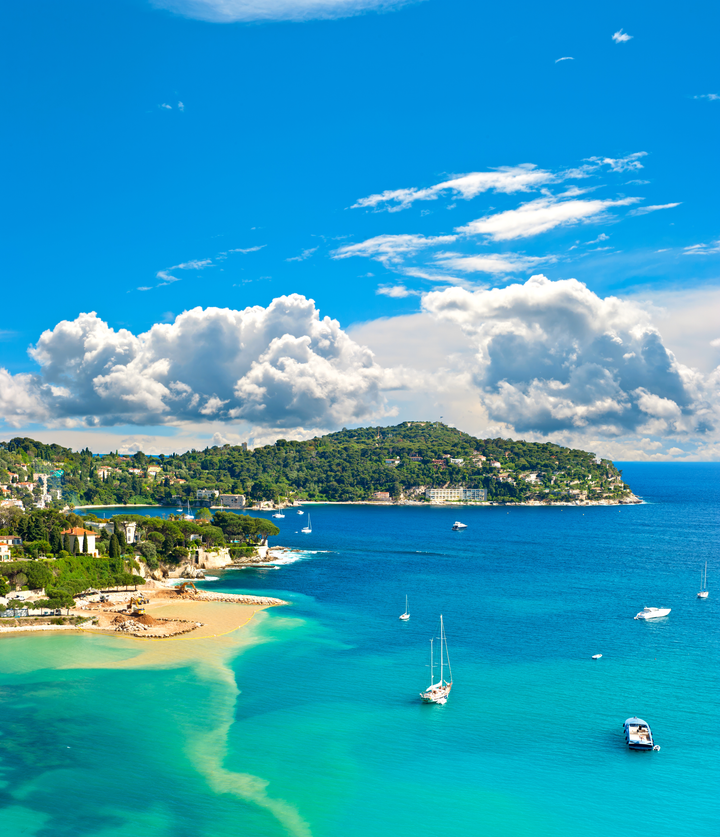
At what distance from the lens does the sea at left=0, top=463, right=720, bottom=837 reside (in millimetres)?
32312

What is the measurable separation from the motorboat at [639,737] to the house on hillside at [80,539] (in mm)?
70304

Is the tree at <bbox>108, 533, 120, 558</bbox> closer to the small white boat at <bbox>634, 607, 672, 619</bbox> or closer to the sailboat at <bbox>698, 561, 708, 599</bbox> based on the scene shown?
the small white boat at <bbox>634, 607, 672, 619</bbox>

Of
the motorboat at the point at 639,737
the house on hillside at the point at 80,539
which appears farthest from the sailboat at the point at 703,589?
the house on hillside at the point at 80,539

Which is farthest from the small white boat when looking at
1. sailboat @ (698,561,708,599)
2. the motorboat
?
the motorboat

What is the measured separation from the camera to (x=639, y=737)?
130ft

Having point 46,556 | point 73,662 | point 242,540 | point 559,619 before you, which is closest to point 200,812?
point 73,662

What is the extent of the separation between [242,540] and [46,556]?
1863 inches

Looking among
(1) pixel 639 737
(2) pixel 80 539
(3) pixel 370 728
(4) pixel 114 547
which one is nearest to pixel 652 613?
(1) pixel 639 737

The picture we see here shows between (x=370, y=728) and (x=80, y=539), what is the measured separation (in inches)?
2385

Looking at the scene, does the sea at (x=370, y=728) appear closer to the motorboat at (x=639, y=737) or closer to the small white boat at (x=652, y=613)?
the motorboat at (x=639, y=737)

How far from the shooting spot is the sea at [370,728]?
32312 mm

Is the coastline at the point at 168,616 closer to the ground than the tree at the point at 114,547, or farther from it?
closer to the ground

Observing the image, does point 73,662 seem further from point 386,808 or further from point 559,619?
point 559,619

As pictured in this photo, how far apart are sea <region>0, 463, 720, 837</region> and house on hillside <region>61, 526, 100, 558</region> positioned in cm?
2702
